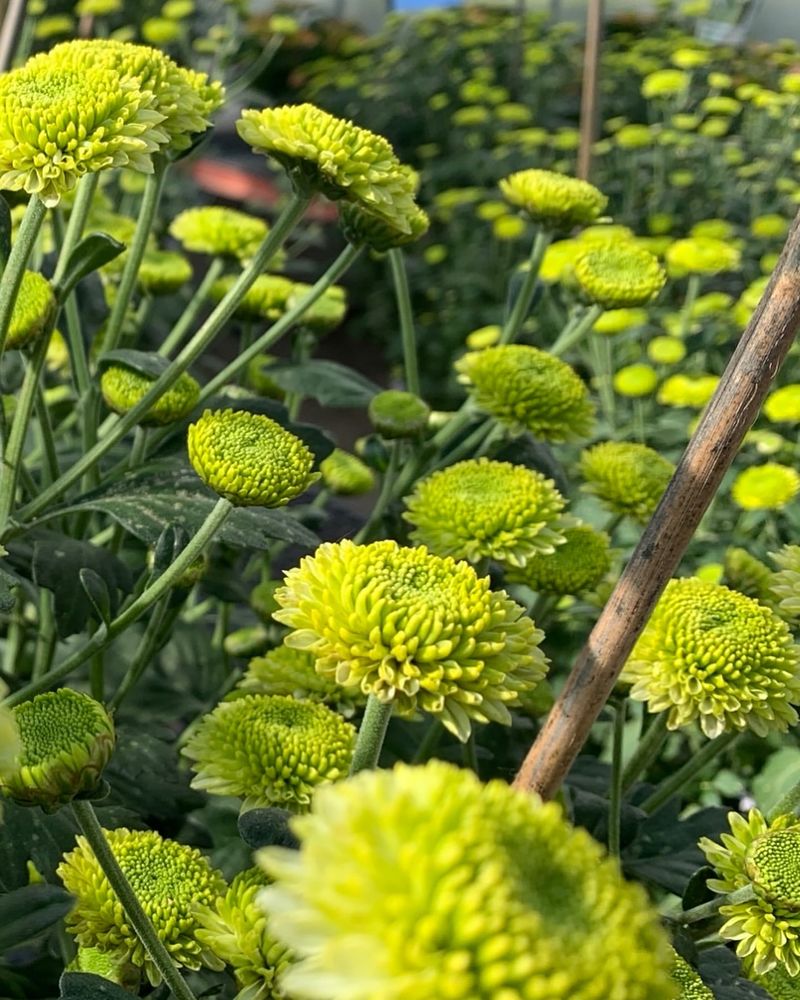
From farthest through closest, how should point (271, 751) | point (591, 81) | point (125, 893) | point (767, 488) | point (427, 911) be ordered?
point (591, 81)
point (767, 488)
point (271, 751)
point (125, 893)
point (427, 911)

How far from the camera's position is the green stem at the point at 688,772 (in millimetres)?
668

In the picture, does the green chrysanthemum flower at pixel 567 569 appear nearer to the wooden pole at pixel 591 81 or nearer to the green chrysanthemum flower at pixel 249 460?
the green chrysanthemum flower at pixel 249 460

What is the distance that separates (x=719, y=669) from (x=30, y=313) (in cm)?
43

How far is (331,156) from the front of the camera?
63cm

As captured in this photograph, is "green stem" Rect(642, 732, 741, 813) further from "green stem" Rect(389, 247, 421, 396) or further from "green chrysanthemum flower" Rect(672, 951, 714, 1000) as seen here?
"green stem" Rect(389, 247, 421, 396)

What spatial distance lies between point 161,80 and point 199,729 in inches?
13.8

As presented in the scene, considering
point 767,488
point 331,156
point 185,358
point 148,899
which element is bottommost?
point 767,488

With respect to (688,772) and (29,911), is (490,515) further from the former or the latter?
(29,911)

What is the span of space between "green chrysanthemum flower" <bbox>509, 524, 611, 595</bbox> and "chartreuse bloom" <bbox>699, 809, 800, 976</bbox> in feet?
0.67

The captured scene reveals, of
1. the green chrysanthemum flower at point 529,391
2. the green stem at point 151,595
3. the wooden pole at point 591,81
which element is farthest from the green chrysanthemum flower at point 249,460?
the wooden pole at point 591,81

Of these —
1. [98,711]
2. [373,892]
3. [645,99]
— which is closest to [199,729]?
[98,711]

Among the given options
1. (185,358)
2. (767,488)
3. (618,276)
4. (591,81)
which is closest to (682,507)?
(185,358)

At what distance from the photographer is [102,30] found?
7.24 ft

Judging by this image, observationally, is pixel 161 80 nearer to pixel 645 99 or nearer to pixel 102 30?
pixel 102 30
